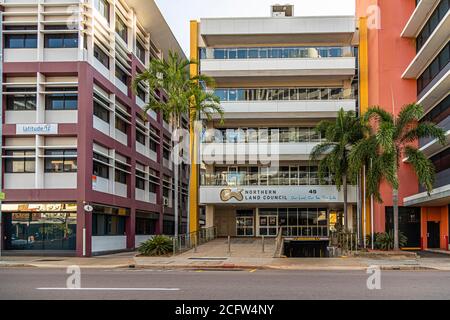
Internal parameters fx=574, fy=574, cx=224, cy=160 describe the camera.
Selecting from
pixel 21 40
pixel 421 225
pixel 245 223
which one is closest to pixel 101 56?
pixel 21 40

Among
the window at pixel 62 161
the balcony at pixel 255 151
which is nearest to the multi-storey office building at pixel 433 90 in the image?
the balcony at pixel 255 151

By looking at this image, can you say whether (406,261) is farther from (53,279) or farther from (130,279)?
(53,279)

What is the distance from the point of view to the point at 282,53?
4481 cm

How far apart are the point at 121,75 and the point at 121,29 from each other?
11.2 ft

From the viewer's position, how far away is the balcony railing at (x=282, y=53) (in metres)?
44.6

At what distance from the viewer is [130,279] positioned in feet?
55.6

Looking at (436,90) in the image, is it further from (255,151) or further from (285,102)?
(255,151)

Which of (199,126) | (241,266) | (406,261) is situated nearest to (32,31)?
(199,126)

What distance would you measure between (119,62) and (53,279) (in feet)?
90.3

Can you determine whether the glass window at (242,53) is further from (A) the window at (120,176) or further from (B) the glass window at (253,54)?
(A) the window at (120,176)

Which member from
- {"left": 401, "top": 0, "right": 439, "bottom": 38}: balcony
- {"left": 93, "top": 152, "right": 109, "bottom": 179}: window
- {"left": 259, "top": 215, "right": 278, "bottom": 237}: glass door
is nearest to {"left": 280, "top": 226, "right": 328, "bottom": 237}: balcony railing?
{"left": 259, "top": 215, "right": 278, "bottom": 237}: glass door

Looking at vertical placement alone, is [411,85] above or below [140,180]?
above

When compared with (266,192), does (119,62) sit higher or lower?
higher

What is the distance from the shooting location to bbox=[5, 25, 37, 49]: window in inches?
1355
